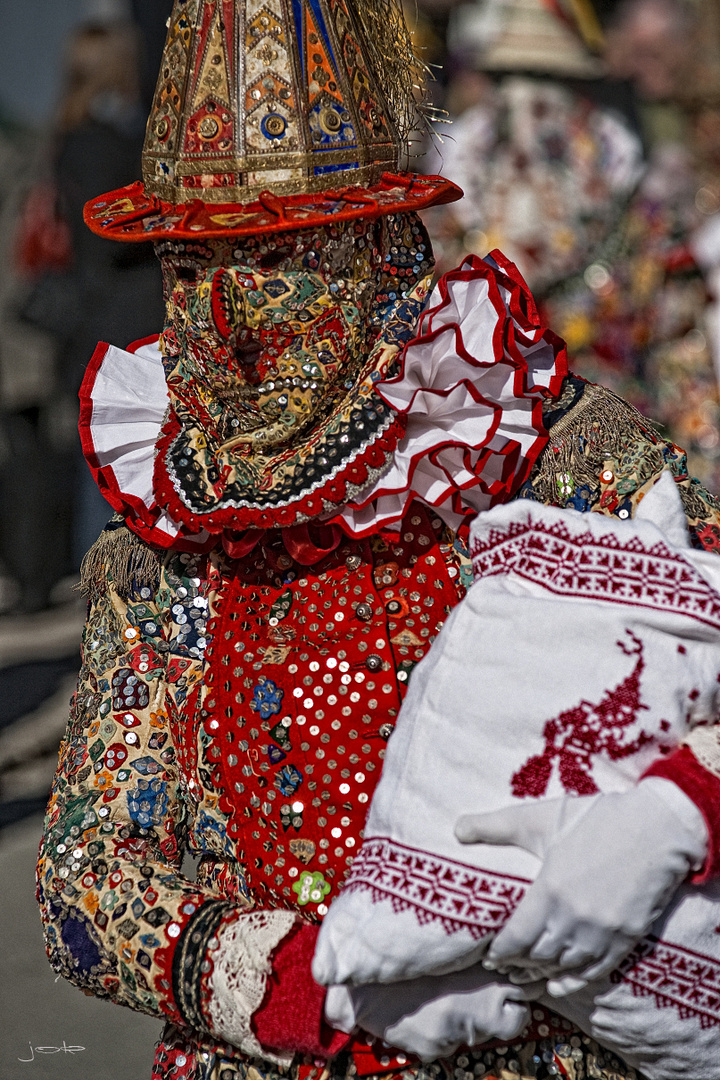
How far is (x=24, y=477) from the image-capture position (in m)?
6.08

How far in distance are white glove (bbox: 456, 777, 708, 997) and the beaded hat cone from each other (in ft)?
2.54

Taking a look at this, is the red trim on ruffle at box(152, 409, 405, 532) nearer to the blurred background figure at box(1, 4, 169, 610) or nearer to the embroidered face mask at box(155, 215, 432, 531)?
the embroidered face mask at box(155, 215, 432, 531)

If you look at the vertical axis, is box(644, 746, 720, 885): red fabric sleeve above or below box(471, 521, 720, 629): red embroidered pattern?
below

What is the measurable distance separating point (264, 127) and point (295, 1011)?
109cm

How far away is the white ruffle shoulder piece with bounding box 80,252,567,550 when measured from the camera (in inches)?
64.4

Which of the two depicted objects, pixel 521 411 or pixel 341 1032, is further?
pixel 521 411

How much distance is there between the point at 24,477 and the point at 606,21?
332 cm

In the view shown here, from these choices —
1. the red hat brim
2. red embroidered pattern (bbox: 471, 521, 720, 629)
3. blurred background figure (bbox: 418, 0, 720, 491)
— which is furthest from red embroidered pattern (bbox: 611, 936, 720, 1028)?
blurred background figure (bbox: 418, 0, 720, 491)

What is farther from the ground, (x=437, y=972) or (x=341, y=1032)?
(x=437, y=972)

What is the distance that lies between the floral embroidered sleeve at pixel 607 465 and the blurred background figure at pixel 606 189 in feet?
9.67

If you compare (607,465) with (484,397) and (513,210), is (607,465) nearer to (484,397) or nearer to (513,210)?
(484,397)

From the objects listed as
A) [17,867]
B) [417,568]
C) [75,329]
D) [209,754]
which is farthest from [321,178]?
[75,329]

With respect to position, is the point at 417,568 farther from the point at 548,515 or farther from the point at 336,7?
the point at 336,7

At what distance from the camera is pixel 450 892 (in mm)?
1349
